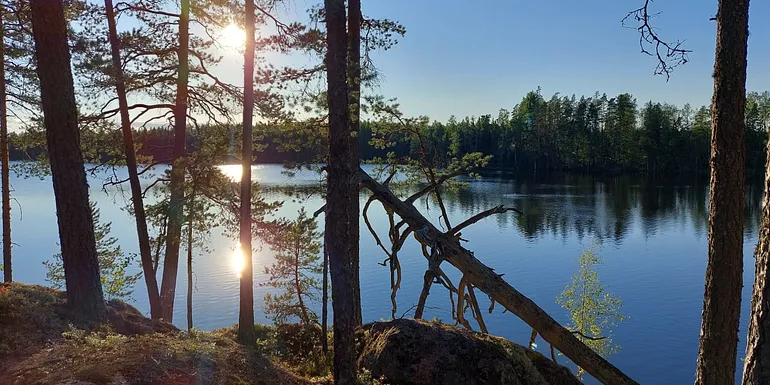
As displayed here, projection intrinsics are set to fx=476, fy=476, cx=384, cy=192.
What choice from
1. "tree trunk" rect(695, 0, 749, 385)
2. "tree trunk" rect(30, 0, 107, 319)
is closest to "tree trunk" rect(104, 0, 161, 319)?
"tree trunk" rect(30, 0, 107, 319)

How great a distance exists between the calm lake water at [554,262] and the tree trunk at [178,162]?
1645mm

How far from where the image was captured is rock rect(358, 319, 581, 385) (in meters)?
4.77

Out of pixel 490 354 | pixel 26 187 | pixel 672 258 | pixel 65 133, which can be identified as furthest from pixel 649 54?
pixel 26 187

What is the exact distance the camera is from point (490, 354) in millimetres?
4918

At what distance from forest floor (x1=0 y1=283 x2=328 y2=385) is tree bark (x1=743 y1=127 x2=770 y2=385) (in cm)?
425

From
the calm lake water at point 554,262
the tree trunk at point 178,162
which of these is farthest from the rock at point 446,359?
the tree trunk at point 178,162

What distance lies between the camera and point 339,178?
4.38 metres

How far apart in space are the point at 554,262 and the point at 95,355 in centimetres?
2221

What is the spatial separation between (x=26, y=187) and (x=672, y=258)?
57.2 metres

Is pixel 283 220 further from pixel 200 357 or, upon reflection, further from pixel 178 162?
pixel 200 357

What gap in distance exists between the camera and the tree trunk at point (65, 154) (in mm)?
5664

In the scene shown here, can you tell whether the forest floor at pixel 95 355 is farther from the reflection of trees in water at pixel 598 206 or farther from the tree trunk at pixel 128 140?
the reflection of trees in water at pixel 598 206

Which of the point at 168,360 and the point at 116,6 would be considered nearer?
the point at 168,360

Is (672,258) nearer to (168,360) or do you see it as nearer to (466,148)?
(168,360)
